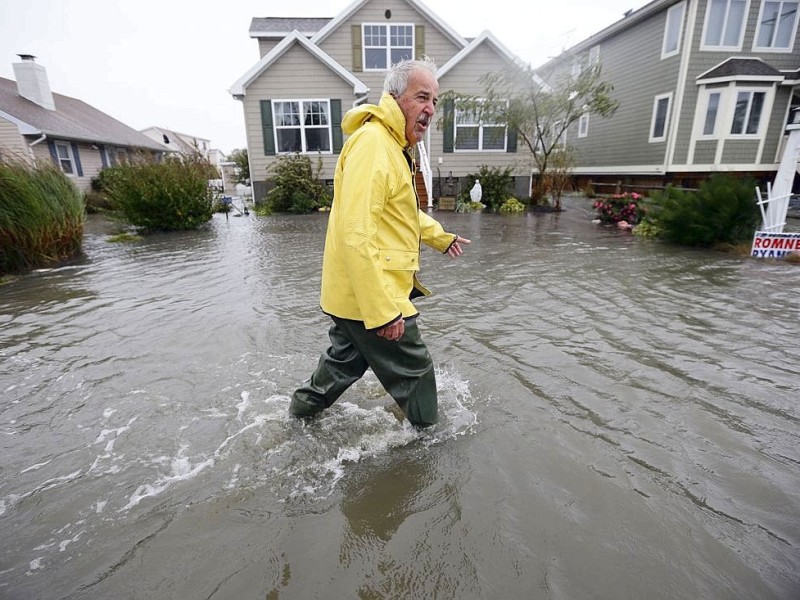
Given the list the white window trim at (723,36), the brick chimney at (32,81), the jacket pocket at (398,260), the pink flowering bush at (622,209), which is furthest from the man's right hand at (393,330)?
the brick chimney at (32,81)

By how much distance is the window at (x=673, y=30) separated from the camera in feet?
46.8

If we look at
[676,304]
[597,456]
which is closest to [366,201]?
[597,456]

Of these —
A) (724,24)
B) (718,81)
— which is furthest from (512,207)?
(724,24)

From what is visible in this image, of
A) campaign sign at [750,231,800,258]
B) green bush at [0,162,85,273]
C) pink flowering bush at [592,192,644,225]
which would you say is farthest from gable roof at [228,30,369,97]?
campaign sign at [750,231,800,258]

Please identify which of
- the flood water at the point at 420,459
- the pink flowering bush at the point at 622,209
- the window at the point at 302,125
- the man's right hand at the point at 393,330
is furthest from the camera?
the window at the point at 302,125

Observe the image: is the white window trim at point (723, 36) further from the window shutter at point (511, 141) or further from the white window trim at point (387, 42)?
the white window trim at point (387, 42)

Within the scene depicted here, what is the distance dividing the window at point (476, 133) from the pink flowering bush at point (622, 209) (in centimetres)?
516

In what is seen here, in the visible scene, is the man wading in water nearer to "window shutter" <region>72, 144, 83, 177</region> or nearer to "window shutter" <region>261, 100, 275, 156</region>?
"window shutter" <region>261, 100, 275, 156</region>

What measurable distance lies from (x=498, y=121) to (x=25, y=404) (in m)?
14.6

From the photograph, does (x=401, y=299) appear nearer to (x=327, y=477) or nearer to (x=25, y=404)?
(x=327, y=477)

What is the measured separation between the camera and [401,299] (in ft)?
7.66

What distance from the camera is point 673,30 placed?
1470 centimetres

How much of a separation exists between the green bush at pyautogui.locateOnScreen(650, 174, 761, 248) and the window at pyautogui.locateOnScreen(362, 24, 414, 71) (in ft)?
39.1

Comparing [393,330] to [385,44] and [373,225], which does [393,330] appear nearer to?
[373,225]
